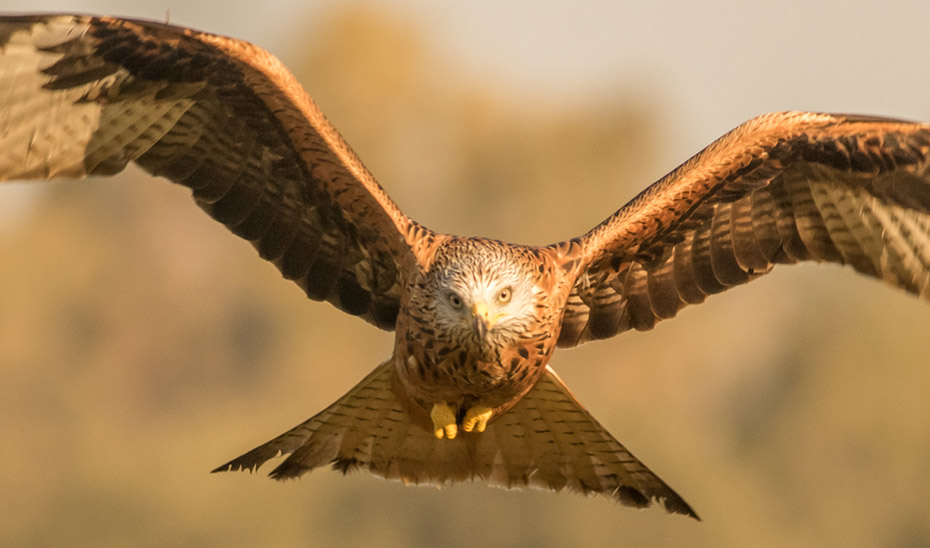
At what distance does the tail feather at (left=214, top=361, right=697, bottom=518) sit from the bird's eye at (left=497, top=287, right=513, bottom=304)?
1.19m

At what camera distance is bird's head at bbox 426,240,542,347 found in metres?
8.33

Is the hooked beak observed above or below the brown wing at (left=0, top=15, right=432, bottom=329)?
below

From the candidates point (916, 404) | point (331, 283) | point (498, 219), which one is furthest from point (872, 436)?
point (331, 283)

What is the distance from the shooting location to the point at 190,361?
1994 inches

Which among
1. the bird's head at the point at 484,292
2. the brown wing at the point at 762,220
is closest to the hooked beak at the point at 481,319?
the bird's head at the point at 484,292

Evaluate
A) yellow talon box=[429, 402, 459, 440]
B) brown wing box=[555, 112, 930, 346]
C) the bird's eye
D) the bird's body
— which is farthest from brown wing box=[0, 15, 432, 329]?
brown wing box=[555, 112, 930, 346]

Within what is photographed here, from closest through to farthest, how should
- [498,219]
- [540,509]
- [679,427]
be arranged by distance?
[540,509] → [679,427] → [498,219]

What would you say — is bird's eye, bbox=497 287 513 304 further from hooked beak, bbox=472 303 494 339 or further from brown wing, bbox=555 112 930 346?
brown wing, bbox=555 112 930 346

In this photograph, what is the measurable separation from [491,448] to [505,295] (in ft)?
5.20

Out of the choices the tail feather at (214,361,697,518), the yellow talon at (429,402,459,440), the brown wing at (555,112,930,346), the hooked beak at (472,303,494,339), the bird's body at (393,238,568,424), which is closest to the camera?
the hooked beak at (472,303,494,339)

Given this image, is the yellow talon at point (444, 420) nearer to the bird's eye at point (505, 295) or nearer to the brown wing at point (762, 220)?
the bird's eye at point (505, 295)

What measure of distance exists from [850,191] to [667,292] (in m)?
Result: 1.22

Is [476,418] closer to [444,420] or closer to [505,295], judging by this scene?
[444,420]

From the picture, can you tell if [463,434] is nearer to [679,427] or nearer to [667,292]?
[667,292]
